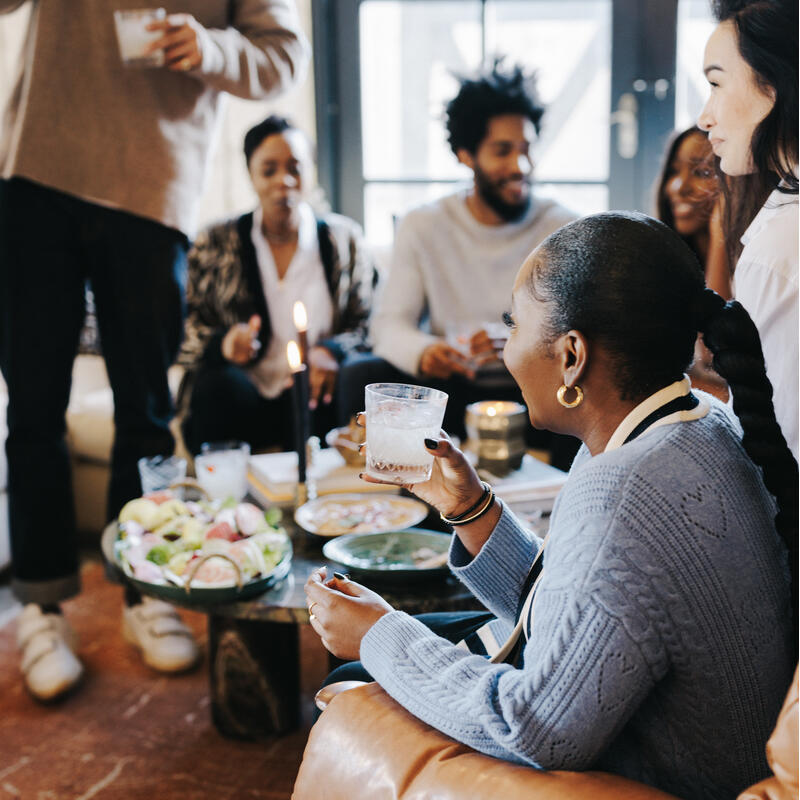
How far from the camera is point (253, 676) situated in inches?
74.2

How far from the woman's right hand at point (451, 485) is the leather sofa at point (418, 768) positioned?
1.05ft

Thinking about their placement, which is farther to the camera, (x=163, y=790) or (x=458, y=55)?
(x=458, y=55)

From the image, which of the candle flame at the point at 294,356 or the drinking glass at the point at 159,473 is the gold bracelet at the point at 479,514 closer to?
the candle flame at the point at 294,356

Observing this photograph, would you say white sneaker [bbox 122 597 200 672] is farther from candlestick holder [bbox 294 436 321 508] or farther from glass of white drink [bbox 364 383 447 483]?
glass of white drink [bbox 364 383 447 483]

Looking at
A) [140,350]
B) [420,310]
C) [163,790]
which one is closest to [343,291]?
[420,310]

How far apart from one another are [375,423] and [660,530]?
0.48 meters

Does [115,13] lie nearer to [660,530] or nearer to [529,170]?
[529,170]

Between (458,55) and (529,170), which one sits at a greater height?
(458,55)

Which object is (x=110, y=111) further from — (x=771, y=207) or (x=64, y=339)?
(x=771, y=207)

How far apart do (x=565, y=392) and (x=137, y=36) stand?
4.43 ft

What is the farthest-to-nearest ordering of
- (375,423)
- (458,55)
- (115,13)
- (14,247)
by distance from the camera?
1. (458,55)
2. (14,247)
3. (115,13)
4. (375,423)

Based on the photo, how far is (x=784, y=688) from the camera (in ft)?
2.90

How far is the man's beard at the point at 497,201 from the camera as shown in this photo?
291cm

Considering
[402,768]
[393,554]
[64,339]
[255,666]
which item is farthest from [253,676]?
[402,768]
